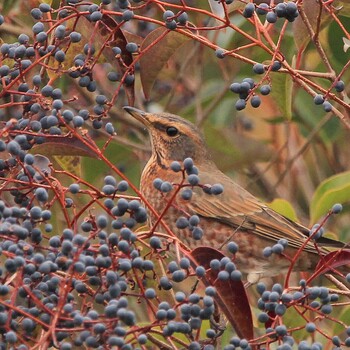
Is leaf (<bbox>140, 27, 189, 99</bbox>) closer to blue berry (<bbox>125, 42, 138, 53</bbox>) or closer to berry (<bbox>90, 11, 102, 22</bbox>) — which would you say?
blue berry (<bbox>125, 42, 138, 53</bbox>)

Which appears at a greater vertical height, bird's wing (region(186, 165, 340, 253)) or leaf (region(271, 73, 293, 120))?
leaf (region(271, 73, 293, 120))

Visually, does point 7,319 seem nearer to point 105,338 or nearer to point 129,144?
point 105,338

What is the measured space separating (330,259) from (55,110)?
107cm

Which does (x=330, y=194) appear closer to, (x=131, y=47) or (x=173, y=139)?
(x=173, y=139)

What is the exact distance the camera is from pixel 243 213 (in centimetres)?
557

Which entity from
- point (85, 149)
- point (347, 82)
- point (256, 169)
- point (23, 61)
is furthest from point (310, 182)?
point (23, 61)

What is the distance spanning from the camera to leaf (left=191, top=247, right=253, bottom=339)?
10.9 ft

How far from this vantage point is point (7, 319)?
2.87m

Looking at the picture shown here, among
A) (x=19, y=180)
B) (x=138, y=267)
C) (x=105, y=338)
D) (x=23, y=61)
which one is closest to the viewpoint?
(x=105, y=338)

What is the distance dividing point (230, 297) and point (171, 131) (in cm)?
242

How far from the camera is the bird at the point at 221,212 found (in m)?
5.31

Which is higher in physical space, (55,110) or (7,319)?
(55,110)

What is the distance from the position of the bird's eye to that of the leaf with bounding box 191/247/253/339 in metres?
2.37

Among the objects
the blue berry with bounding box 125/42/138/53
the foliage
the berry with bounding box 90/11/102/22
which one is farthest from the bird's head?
the berry with bounding box 90/11/102/22
